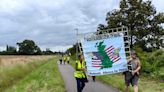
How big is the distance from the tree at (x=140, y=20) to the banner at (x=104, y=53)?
35.0 meters

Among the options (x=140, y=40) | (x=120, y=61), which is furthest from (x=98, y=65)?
(x=140, y=40)

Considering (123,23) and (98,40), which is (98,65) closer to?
(98,40)

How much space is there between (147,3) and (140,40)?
5.22 metres

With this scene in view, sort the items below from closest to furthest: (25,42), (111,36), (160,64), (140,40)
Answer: (111,36) < (160,64) < (140,40) < (25,42)

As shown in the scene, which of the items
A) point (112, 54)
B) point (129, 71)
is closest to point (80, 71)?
point (112, 54)

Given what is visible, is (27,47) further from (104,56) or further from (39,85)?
(104,56)

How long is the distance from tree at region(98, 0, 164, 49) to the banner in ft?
115

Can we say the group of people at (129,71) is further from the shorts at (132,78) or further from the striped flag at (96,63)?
the striped flag at (96,63)

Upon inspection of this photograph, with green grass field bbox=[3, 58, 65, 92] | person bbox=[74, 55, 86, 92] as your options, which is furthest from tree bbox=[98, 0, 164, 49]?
person bbox=[74, 55, 86, 92]

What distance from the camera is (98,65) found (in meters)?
14.2

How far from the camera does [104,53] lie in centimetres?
1394

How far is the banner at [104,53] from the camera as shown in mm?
13711

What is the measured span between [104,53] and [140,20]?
36.5 m

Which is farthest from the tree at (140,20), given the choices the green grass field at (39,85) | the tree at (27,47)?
the tree at (27,47)
